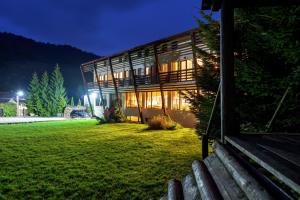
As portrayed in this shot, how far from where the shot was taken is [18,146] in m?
11.9

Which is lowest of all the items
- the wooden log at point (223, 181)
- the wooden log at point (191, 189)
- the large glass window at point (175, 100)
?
the wooden log at point (191, 189)

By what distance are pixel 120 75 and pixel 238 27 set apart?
2500 centimetres

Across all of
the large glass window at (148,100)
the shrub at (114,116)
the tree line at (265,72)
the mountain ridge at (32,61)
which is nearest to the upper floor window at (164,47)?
the large glass window at (148,100)

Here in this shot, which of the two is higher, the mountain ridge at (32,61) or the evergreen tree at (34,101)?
the mountain ridge at (32,61)

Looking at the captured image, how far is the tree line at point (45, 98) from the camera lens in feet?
144

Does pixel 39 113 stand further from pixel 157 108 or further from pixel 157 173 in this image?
pixel 157 173

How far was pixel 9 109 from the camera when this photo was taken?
138 feet

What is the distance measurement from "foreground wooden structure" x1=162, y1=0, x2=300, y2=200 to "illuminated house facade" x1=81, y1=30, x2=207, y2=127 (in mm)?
11855

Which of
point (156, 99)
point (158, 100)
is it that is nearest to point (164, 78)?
point (158, 100)

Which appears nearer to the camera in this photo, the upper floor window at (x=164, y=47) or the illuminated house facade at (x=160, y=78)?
the illuminated house facade at (x=160, y=78)

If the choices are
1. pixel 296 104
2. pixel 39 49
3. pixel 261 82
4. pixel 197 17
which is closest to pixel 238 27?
pixel 197 17

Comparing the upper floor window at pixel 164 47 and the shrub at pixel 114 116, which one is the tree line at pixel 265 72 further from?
the shrub at pixel 114 116

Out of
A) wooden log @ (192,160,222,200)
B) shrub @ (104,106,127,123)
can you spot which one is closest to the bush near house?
shrub @ (104,106,127,123)

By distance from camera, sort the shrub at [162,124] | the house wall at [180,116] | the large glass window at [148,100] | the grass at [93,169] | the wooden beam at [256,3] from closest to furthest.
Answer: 1. the wooden beam at [256,3]
2. the grass at [93,169]
3. the shrub at [162,124]
4. the house wall at [180,116]
5. the large glass window at [148,100]
